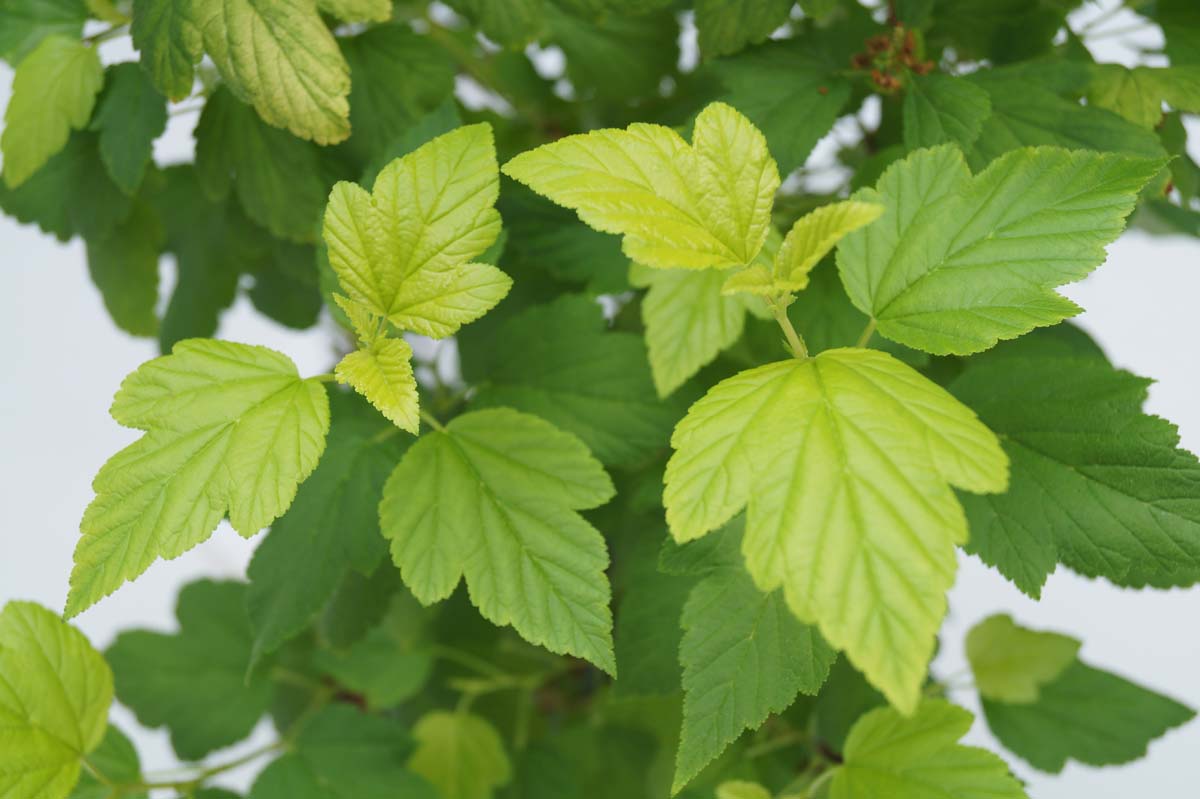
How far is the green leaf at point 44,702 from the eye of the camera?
0.54 m

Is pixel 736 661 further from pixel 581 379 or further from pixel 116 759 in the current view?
pixel 116 759

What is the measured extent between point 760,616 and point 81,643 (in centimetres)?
37

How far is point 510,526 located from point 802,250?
182mm

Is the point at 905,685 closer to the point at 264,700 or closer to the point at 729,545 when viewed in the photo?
the point at 729,545

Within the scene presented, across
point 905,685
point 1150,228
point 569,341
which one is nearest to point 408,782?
point 569,341

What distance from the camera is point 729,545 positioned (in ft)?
1.58

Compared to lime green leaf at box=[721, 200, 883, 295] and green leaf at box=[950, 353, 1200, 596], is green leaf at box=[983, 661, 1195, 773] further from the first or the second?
lime green leaf at box=[721, 200, 883, 295]

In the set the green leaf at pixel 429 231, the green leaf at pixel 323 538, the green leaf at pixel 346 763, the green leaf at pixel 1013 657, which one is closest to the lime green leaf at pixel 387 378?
the green leaf at pixel 429 231

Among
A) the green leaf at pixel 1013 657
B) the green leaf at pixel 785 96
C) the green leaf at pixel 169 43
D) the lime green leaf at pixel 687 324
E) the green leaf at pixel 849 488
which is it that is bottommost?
the green leaf at pixel 1013 657

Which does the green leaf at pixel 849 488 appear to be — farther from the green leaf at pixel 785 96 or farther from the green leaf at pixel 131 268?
the green leaf at pixel 131 268

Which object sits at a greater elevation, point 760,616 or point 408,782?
point 760,616

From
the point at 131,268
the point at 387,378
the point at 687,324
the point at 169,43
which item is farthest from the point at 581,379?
the point at 131,268

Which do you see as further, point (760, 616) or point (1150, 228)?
point (1150, 228)

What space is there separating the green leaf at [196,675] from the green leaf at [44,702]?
23cm
